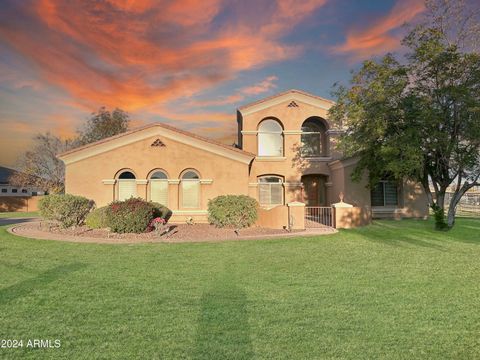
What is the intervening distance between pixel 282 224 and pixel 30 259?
38.3 feet

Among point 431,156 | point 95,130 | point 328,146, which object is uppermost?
point 95,130

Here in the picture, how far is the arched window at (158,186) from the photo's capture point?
67.9 feet

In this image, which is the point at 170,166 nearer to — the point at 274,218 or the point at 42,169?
the point at 274,218

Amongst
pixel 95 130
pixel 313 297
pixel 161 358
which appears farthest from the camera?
pixel 95 130

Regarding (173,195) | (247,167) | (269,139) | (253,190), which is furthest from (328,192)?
(173,195)

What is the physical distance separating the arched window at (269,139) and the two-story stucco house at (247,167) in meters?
0.08

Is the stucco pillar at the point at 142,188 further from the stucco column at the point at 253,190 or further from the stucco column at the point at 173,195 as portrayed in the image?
the stucco column at the point at 253,190

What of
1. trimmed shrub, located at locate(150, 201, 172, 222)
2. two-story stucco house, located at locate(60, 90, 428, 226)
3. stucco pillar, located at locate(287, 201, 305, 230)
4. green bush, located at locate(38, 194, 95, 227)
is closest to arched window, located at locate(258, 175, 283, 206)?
two-story stucco house, located at locate(60, 90, 428, 226)

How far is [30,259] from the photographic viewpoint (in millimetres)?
9984

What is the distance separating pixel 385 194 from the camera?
81.3ft

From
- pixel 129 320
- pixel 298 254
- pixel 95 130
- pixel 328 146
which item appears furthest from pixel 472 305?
pixel 95 130

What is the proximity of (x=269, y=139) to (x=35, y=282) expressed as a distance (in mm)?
20779

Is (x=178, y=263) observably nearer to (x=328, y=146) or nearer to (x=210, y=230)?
(x=210, y=230)

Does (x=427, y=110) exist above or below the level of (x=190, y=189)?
above
